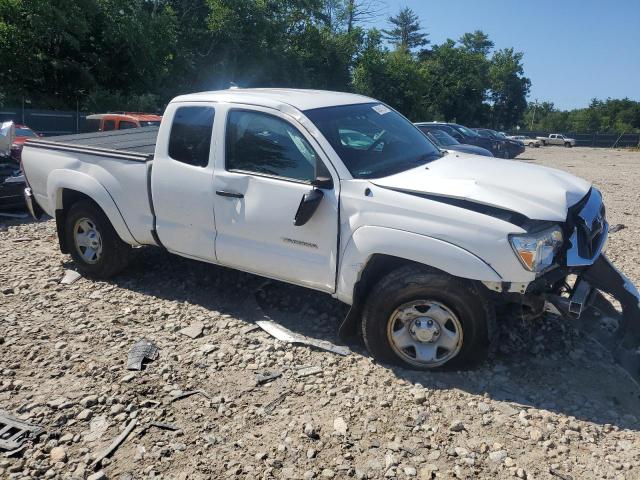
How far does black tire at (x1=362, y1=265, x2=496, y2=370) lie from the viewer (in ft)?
11.9

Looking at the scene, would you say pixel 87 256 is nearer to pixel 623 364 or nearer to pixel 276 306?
pixel 276 306

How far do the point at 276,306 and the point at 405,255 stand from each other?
70.4 inches

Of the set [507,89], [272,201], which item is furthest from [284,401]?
[507,89]

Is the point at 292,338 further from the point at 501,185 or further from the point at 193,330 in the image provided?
the point at 501,185

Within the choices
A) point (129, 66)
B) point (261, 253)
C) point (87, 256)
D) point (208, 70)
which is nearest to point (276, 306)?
point (261, 253)

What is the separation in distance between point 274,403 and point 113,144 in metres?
3.34

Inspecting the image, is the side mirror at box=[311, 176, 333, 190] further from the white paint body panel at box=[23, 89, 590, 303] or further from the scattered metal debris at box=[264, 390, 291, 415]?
the scattered metal debris at box=[264, 390, 291, 415]

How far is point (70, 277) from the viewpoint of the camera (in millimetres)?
5859

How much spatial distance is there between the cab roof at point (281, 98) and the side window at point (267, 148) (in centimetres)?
11

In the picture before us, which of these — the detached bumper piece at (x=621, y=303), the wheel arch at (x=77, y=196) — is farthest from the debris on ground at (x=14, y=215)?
the detached bumper piece at (x=621, y=303)

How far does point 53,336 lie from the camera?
458 centimetres

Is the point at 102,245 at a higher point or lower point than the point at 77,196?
lower

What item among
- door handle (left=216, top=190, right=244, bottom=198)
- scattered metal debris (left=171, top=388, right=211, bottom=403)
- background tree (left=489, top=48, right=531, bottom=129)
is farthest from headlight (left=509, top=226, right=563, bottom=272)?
background tree (left=489, top=48, right=531, bottom=129)

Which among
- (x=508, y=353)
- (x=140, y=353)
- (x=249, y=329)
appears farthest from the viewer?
(x=249, y=329)
